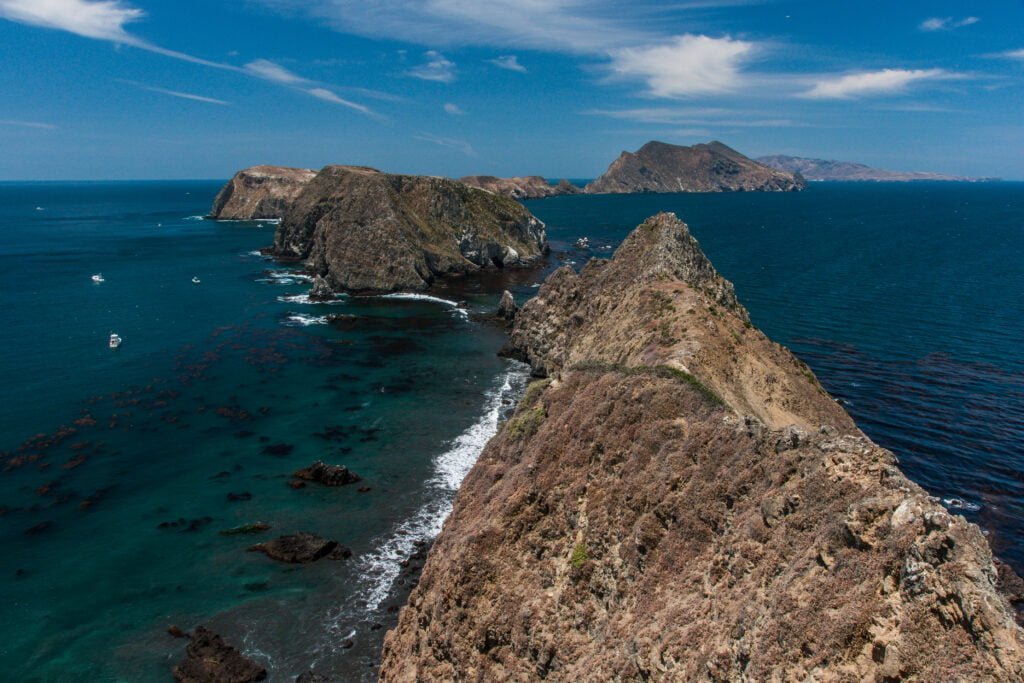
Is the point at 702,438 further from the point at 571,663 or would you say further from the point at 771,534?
the point at 571,663

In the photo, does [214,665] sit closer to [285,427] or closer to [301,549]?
[301,549]

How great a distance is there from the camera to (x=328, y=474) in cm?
4156

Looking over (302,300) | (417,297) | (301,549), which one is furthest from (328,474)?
(417,297)

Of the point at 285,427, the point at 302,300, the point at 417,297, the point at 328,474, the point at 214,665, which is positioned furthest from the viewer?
the point at 417,297

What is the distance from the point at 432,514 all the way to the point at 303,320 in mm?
51523

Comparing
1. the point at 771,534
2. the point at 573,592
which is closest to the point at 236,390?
the point at 573,592

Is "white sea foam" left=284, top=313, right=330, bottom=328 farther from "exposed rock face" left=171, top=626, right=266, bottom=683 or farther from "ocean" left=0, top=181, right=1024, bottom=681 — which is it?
"exposed rock face" left=171, top=626, right=266, bottom=683

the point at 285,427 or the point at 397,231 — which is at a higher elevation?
the point at 397,231

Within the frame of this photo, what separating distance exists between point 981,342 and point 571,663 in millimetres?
71707

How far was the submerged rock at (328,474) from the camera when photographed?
41.3 metres

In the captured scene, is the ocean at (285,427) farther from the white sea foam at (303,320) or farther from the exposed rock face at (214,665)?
the white sea foam at (303,320)

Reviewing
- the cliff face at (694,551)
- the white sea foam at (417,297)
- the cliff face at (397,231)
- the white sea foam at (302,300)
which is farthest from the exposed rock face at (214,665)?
the cliff face at (397,231)

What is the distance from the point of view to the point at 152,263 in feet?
411

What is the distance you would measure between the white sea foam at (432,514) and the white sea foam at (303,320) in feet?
117
